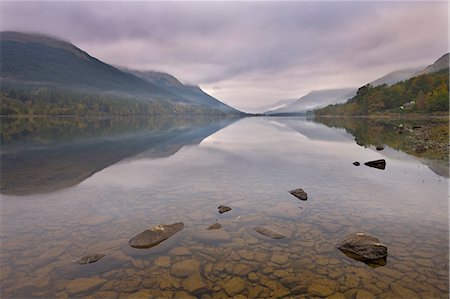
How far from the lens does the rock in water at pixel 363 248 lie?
11438mm

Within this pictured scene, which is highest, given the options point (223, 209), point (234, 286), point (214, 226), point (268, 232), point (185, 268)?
point (223, 209)

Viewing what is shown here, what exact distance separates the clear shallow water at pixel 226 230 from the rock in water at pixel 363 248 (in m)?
0.40

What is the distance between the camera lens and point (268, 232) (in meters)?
13.7

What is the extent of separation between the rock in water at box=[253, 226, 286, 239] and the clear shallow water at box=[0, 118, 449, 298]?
0.43 m

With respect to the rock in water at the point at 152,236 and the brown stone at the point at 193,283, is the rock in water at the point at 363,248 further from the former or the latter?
the rock in water at the point at 152,236

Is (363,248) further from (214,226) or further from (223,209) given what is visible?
(223,209)

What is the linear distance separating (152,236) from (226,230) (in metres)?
3.66

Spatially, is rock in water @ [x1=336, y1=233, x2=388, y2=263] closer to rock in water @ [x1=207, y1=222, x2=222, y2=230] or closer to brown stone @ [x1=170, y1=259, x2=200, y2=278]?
rock in water @ [x1=207, y1=222, x2=222, y2=230]

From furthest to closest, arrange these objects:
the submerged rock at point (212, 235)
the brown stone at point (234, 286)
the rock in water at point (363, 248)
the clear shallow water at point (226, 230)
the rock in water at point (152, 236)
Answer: the submerged rock at point (212, 235) < the rock in water at point (152, 236) < the rock in water at point (363, 248) < the clear shallow water at point (226, 230) < the brown stone at point (234, 286)

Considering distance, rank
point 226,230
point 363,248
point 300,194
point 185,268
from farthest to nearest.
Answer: point 300,194 < point 226,230 < point 363,248 < point 185,268

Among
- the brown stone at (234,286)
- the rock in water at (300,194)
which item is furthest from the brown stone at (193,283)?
the rock in water at (300,194)

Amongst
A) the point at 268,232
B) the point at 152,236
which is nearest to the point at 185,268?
the point at 152,236

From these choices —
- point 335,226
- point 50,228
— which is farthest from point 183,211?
point 335,226

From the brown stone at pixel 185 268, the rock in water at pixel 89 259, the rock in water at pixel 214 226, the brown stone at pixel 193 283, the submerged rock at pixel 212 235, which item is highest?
the rock in water at pixel 89 259
